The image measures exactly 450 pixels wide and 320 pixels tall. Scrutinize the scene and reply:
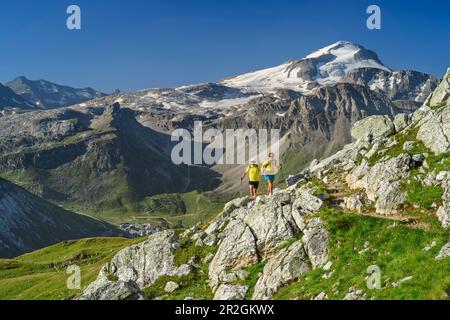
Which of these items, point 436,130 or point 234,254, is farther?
point 436,130

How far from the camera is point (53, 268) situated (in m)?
110

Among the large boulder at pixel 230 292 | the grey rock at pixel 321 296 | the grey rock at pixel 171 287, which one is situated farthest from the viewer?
the grey rock at pixel 171 287

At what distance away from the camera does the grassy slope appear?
6673 centimetres

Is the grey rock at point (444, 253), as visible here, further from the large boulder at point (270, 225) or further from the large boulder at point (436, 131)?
the large boulder at point (436, 131)

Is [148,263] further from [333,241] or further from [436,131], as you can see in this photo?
[436,131]

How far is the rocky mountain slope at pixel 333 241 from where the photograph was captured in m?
28.3

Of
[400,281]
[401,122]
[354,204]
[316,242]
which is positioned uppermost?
[401,122]

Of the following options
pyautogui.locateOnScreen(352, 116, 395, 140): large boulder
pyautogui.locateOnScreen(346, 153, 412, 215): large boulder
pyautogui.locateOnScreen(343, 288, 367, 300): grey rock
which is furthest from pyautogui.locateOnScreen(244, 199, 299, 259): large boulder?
pyautogui.locateOnScreen(352, 116, 395, 140): large boulder

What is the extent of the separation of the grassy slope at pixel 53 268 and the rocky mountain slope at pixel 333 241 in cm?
1403

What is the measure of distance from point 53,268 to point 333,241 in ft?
294

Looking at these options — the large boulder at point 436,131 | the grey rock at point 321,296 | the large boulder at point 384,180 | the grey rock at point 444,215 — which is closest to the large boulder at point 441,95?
the large boulder at point 436,131

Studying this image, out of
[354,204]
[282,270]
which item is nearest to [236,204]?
[354,204]

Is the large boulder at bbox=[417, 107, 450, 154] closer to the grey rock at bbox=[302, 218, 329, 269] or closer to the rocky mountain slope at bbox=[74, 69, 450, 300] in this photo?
the rocky mountain slope at bbox=[74, 69, 450, 300]
